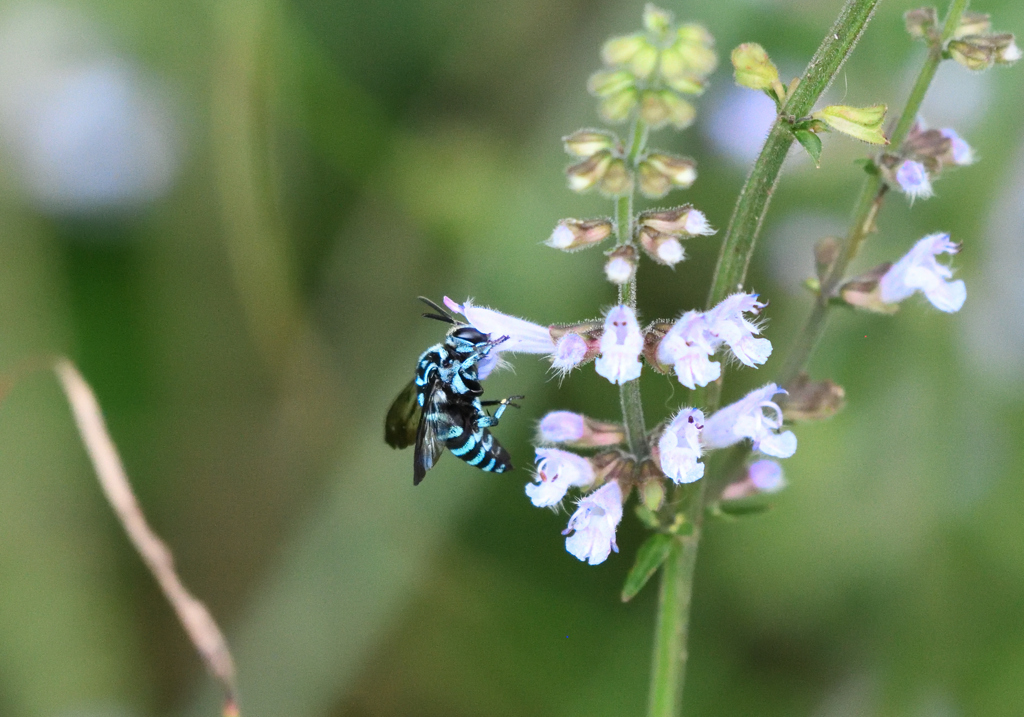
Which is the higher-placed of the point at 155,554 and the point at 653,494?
the point at 653,494

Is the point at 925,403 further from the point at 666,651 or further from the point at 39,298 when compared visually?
the point at 39,298

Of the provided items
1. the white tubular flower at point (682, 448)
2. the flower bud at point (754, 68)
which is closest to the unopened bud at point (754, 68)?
the flower bud at point (754, 68)

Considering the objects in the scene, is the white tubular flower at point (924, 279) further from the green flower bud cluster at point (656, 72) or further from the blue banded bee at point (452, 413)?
the blue banded bee at point (452, 413)

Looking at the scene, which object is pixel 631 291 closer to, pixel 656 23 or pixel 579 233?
pixel 579 233

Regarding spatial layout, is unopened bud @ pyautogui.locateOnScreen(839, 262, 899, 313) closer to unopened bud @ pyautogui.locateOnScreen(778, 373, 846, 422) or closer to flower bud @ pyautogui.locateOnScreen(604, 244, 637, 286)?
unopened bud @ pyautogui.locateOnScreen(778, 373, 846, 422)

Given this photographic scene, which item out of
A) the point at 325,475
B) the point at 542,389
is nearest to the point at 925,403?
the point at 542,389

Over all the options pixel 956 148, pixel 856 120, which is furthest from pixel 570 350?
pixel 956 148
